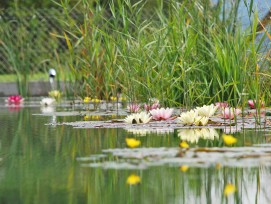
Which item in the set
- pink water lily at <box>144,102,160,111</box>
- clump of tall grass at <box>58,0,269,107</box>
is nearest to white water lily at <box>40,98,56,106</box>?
clump of tall grass at <box>58,0,269,107</box>

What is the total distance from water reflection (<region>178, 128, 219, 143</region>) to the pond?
1 cm

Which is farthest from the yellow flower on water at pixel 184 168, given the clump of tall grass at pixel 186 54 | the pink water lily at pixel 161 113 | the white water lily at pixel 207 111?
the clump of tall grass at pixel 186 54

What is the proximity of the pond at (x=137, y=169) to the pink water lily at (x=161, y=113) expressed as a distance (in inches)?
21.6

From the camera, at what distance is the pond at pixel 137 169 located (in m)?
2.62

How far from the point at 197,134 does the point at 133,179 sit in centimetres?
165

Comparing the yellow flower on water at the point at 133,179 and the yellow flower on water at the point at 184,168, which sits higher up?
the yellow flower on water at the point at 184,168

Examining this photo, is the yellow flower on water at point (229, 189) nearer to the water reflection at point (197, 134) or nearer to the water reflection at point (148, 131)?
the water reflection at point (197, 134)

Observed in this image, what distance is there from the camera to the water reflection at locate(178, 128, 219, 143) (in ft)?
14.0

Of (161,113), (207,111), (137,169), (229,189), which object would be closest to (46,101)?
(161,113)

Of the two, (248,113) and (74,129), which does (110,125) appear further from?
(248,113)

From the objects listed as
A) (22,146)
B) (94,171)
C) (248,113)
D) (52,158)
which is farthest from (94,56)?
(94,171)

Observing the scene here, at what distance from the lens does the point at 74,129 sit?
211 inches

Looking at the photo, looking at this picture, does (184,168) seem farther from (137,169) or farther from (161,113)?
(161,113)

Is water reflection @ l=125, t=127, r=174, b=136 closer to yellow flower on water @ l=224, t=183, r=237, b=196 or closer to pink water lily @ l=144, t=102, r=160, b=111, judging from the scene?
pink water lily @ l=144, t=102, r=160, b=111
